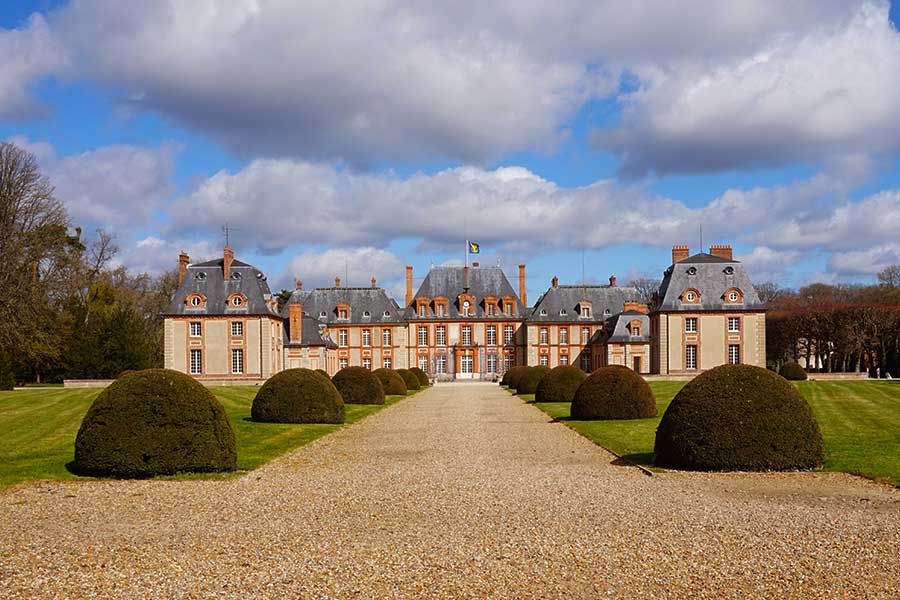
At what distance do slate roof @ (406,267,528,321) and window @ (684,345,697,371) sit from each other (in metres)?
14.0

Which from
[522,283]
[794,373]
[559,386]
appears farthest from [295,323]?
[559,386]

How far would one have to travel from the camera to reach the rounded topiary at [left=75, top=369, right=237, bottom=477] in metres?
10.3

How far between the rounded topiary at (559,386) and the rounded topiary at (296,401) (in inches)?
364

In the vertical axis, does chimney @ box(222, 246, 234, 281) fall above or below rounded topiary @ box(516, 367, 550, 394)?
above

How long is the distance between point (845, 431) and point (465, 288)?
141 feet

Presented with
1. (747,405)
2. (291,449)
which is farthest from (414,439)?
(747,405)

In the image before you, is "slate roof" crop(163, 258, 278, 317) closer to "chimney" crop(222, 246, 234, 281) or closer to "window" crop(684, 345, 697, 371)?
"chimney" crop(222, 246, 234, 281)

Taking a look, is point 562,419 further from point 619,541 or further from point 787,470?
point 619,541

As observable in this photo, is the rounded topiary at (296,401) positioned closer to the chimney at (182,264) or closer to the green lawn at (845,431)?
the green lawn at (845,431)

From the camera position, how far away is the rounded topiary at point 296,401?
18.1m

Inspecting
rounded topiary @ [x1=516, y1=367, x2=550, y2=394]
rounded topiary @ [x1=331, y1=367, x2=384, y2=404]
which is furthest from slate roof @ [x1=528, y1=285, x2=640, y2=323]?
rounded topiary @ [x1=331, y1=367, x2=384, y2=404]

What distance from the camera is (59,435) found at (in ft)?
49.6

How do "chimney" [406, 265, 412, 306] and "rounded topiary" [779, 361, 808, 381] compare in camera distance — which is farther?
"chimney" [406, 265, 412, 306]

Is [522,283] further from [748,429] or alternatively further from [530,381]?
[748,429]
